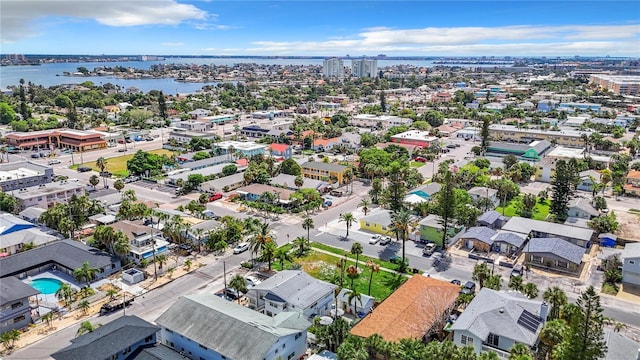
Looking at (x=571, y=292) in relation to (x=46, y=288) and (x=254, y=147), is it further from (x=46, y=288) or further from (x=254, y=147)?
(x=254, y=147)

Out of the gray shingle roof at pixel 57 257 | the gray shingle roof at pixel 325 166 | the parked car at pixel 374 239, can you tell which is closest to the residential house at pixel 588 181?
the gray shingle roof at pixel 325 166

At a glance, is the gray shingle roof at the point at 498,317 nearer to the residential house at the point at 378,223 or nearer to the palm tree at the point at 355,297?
the palm tree at the point at 355,297

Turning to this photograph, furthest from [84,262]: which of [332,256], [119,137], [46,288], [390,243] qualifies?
[119,137]

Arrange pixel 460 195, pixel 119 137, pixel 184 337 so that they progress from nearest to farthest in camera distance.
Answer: pixel 184 337 → pixel 460 195 → pixel 119 137

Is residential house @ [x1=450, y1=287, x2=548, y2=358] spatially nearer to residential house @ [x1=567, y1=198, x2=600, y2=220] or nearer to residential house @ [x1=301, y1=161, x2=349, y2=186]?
residential house @ [x1=567, y1=198, x2=600, y2=220]

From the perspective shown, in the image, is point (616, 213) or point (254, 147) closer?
point (616, 213)

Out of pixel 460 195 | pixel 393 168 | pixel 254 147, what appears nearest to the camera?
pixel 460 195

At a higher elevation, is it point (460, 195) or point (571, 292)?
point (460, 195)

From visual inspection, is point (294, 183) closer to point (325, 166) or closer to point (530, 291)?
point (325, 166)
